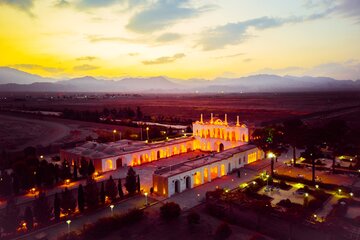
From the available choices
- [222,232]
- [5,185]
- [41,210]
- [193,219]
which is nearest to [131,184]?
[41,210]

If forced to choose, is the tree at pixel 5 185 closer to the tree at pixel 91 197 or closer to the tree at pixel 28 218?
the tree at pixel 28 218

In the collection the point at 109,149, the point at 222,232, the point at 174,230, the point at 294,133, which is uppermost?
the point at 294,133

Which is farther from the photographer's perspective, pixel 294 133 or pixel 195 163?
pixel 294 133

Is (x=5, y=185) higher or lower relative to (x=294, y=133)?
lower

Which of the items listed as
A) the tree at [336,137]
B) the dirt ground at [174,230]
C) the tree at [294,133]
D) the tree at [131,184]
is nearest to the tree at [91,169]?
the tree at [131,184]

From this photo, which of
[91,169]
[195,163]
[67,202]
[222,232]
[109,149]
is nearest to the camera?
[222,232]

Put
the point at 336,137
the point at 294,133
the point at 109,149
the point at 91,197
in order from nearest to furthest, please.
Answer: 1. the point at 91,197
2. the point at 336,137
3. the point at 294,133
4. the point at 109,149

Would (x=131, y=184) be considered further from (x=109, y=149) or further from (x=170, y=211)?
Answer: (x=109, y=149)

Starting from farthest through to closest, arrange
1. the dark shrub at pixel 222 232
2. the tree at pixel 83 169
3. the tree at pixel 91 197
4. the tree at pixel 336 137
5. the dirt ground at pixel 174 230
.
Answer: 1. the tree at pixel 83 169
2. the tree at pixel 336 137
3. the tree at pixel 91 197
4. the dirt ground at pixel 174 230
5. the dark shrub at pixel 222 232

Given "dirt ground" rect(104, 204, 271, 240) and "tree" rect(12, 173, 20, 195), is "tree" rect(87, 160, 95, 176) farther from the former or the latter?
"dirt ground" rect(104, 204, 271, 240)

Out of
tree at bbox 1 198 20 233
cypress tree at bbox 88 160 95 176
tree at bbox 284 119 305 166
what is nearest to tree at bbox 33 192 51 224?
tree at bbox 1 198 20 233
